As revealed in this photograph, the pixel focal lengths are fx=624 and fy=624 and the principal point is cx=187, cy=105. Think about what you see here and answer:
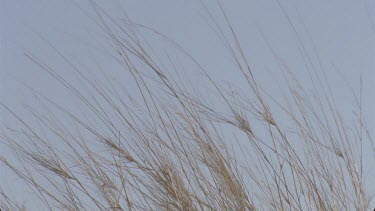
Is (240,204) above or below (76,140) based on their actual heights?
below

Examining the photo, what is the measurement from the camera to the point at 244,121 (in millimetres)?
1265

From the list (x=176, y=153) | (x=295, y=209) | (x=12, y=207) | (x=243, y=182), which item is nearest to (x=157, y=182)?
(x=176, y=153)

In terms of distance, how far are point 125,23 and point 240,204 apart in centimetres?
47

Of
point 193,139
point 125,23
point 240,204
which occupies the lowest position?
point 240,204

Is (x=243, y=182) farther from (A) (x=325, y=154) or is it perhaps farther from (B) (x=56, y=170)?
(B) (x=56, y=170)

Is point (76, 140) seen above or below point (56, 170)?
above

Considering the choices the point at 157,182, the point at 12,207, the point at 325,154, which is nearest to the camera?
the point at 157,182

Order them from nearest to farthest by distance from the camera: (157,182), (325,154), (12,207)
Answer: (157,182) < (325,154) < (12,207)

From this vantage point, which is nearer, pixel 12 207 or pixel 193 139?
pixel 193 139

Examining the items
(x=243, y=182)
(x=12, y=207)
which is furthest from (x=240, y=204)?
(x=12, y=207)

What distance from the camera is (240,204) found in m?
1.25

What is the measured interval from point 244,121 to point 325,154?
217 millimetres

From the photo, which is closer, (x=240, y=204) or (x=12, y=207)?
(x=240, y=204)

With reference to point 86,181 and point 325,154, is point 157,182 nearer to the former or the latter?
point 86,181
